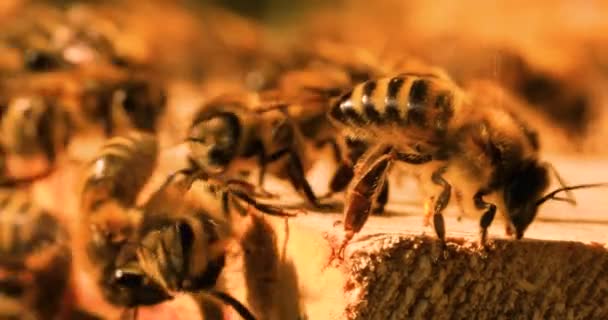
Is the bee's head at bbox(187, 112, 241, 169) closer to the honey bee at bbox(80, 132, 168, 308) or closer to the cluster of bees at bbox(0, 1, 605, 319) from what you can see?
the cluster of bees at bbox(0, 1, 605, 319)

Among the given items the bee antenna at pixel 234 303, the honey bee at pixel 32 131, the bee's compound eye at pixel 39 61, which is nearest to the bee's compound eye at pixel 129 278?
the bee antenna at pixel 234 303

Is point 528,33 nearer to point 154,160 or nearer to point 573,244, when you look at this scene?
point 154,160

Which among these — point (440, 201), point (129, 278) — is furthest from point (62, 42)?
point (440, 201)

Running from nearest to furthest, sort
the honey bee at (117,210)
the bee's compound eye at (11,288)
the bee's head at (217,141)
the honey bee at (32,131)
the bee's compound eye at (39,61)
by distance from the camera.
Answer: the honey bee at (117,210)
the bee's head at (217,141)
the bee's compound eye at (11,288)
the honey bee at (32,131)
the bee's compound eye at (39,61)

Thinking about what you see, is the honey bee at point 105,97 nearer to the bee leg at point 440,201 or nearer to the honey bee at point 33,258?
the honey bee at point 33,258

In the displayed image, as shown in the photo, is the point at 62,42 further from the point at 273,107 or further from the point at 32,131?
the point at 273,107

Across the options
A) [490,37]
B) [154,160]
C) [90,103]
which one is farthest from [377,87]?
[490,37]

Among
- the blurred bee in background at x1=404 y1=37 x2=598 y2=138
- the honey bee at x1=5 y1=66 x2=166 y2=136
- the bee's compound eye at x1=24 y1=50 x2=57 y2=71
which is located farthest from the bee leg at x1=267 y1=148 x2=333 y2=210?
the blurred bee in background at x1=404 y1=37 x2=598 y2=138
